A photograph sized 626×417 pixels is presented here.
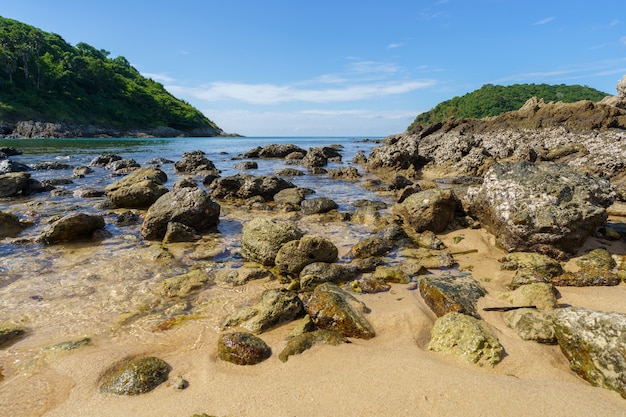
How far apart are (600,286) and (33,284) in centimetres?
1031

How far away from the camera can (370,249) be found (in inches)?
301

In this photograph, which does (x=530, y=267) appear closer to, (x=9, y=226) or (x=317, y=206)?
(x=317, y=206)

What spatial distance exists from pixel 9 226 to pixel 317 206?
934 cm

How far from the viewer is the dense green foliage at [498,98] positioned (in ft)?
326

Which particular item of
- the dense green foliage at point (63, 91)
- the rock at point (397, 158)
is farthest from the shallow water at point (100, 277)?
the dense green foliage at point (63, 91)

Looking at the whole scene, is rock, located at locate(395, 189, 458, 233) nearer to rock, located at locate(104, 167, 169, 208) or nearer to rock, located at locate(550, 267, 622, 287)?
rock, located at locate(550, 267, 622, 287)

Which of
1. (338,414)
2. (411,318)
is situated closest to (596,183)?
(411,318)

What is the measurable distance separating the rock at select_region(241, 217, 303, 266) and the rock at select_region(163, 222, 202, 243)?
2125 mm

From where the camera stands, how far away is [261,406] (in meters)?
3.12

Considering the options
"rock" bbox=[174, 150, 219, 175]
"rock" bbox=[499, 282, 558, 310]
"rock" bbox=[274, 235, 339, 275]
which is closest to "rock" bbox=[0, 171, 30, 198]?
"rock" bbox=[174, 150, 219, 175]

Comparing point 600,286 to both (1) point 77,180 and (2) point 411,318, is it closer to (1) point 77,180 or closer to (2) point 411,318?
(2) point 411,318

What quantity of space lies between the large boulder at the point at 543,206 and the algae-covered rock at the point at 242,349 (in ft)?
19.9

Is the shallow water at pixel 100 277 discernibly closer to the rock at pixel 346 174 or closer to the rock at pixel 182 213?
the rock at pixel 182 213

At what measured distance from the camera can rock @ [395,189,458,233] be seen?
8.90m
